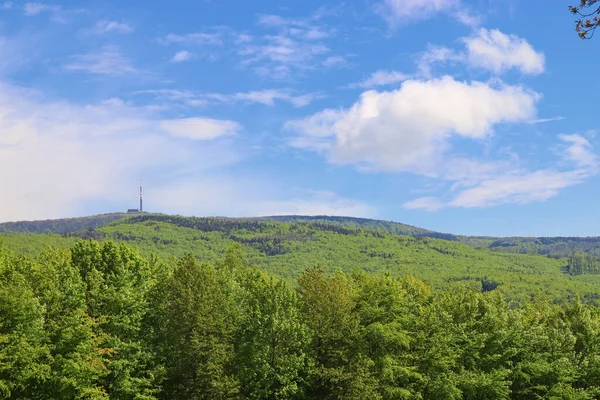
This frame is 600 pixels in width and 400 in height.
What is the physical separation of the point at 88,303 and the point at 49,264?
570cm

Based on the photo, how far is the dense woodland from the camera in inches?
1922

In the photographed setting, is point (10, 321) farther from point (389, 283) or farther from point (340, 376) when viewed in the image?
point (389, 283)

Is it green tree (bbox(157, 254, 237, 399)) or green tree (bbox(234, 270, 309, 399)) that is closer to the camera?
green tree (bbox(157, 254, 237, 399))

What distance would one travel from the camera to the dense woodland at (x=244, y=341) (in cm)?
4881

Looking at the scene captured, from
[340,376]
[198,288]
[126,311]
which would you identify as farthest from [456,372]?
[126,311]

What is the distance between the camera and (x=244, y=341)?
193 feet

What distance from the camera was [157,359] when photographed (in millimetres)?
55844

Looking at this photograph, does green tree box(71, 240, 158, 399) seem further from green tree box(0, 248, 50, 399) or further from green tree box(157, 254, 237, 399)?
green tree box(0, 248, 50, 399)

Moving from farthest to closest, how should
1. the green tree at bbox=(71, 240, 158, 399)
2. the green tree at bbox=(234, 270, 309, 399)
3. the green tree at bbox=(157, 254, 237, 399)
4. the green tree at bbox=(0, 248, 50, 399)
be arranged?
the green tree at bbox=(234, 270, 309, 399), the green tree at bbox=(157, 254, 237, 399), the green tree at bbox=(71, 240, 158, 399), the green tree at bbox=(0, 248, 50, 399)

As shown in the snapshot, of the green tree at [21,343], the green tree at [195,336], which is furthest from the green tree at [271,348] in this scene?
the green tree at [21,343]

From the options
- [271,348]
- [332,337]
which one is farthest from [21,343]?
[332,337]

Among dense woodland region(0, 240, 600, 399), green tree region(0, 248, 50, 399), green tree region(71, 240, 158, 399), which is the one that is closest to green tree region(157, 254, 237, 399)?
dense woodland region(0, 240, 600, 399)

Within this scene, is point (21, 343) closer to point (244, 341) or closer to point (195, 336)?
point (195, 336)

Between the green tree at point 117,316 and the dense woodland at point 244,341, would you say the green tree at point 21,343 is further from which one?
the green tree at point 117,316
